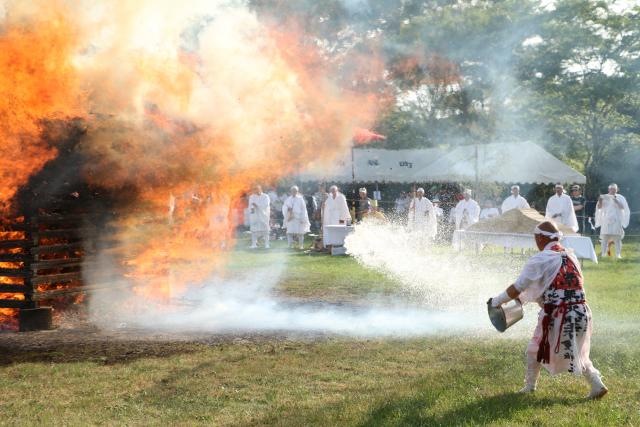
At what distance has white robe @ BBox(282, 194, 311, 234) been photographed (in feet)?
78.7

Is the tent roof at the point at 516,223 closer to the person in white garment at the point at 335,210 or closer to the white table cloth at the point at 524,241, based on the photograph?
the white table cloth at the point at 524,241

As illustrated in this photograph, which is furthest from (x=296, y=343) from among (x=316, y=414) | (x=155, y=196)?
(x=155, y=196)

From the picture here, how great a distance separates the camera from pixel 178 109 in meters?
10.1

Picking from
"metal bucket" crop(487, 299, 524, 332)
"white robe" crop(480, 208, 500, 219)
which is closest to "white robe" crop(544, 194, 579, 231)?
"white robe" crop(480, 208, 500, 219)

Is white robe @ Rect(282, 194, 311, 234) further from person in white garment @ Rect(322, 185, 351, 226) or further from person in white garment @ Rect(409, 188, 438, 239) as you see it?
person in white garment @ Rect(409, 188, 438, 239)

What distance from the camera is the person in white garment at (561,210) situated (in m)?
20.3

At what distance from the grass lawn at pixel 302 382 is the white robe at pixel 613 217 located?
10.8m

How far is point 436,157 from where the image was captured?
31891 mm

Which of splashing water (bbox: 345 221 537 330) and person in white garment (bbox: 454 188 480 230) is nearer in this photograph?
splashing water (bbox: 345 221 537 330)

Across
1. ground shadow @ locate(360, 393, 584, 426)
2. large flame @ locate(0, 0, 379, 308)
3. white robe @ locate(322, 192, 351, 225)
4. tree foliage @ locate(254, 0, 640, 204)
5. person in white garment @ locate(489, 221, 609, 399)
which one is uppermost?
tree foliage @ locate(254, 0, 640, 204)

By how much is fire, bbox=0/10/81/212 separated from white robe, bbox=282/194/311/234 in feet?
48.5

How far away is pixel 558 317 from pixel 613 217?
15124 mm

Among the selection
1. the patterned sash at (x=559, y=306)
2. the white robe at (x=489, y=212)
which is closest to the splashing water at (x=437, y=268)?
the white robe at (x=489, y=212)

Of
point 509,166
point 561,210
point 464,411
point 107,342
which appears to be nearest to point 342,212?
point 561,210
